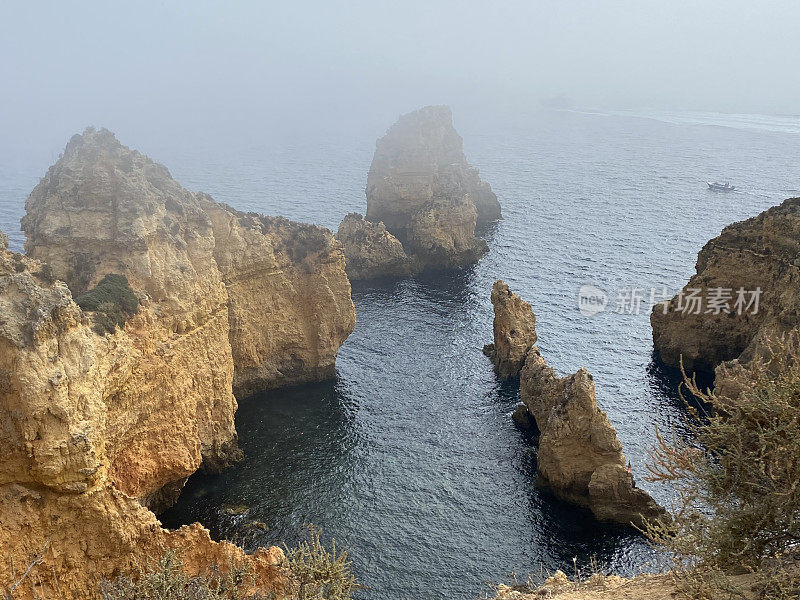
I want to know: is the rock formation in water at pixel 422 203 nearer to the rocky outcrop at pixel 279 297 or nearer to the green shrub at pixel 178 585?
the rocky outcrop at pixel 279 297

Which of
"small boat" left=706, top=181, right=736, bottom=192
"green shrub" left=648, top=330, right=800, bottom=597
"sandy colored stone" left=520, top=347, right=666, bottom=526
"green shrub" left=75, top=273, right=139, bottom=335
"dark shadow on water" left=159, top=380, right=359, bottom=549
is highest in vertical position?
"small boat" left=706, top=181, right=736, bottom=192

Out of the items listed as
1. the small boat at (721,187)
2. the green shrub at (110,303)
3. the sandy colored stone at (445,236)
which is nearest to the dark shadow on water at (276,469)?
the green shrub at (110,303)

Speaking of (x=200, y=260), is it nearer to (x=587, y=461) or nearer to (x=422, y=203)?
(x=587, y=461)

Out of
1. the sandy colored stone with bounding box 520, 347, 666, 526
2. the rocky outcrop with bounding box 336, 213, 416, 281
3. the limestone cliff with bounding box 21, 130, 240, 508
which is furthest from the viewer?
the rocky outcrop with bounding box 336, 213, 416, 281

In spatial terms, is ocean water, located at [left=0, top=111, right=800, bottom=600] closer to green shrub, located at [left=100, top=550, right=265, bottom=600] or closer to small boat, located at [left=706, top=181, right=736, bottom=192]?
small boat, located at [left=706, top=181, right=736, bottom=192]

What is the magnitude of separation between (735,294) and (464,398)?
22090mm

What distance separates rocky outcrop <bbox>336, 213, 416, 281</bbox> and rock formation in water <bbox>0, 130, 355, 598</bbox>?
20565mm

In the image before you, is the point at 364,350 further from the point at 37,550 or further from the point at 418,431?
the point at 37,550

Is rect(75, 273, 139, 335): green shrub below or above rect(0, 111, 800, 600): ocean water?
above

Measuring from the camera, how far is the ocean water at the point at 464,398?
33969 mm

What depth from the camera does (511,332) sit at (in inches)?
2008

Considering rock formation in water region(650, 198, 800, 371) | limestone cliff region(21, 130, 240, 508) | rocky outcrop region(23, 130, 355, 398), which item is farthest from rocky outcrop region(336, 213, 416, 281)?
limestone cliff region(21, 130, 240, 508)

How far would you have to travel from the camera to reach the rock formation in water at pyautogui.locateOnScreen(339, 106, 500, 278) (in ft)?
243

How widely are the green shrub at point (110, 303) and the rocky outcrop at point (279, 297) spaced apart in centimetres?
1093
